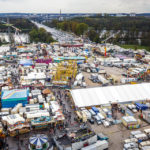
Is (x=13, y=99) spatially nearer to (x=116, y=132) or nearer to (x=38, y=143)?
(x=38, y=143)

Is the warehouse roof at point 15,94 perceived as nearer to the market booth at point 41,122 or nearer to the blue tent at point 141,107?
the market booth at point 41,122

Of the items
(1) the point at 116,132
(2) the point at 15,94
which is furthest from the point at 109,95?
(2) the point at 15,94

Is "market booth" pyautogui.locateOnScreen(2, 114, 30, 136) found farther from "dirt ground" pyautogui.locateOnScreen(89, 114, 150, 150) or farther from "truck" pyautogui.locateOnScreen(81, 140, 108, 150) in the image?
"dirt ground" pyautogui.locateOnScreen(89, 114, 150, 150)

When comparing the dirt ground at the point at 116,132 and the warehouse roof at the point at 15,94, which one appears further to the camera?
the warehouse roof at the point at 15,94

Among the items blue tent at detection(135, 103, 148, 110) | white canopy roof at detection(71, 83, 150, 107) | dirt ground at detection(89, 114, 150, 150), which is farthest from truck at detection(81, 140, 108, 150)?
blue tent at detection(135, 103, 148, 110)

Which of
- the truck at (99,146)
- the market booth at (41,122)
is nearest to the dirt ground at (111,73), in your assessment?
the market booth at (41,122)

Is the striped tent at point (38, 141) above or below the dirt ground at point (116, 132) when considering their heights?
above

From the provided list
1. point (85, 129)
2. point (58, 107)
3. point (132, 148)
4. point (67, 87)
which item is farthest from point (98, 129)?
point (67, 87)

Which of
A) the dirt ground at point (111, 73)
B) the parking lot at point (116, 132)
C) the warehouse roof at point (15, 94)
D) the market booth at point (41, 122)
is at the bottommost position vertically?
the parking lot at point (116, 132)
